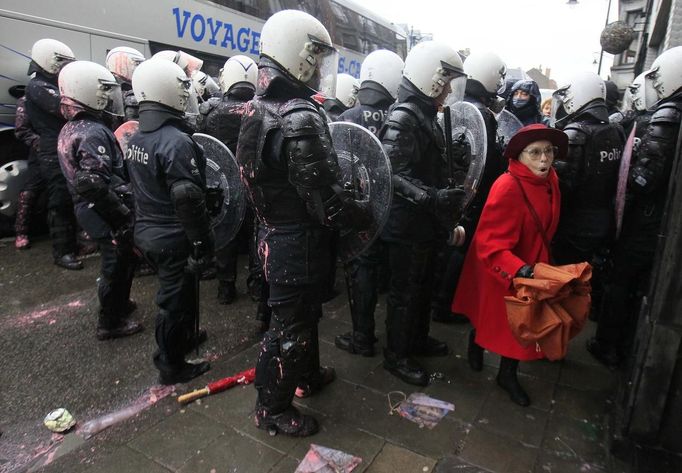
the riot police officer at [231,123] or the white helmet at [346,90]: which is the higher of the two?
the white helmet at [346,90]

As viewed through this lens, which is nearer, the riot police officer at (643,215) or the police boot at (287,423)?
the police boot at (287,423)

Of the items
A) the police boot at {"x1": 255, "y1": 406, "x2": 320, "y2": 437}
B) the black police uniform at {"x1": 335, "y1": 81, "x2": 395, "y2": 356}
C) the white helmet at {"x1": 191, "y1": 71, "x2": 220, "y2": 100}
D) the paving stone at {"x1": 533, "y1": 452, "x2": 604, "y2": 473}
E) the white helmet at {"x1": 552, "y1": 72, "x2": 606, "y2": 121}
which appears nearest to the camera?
the paving stone at {"x1": 533, "y1": 452, "x2": 604, "y2": 473}

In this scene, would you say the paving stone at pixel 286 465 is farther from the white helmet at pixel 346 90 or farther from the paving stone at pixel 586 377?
the white helmet at pixel 346 90

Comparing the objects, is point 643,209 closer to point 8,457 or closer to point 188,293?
point 188,293

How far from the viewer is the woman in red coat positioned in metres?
2.72

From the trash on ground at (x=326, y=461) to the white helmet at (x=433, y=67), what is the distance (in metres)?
2.21

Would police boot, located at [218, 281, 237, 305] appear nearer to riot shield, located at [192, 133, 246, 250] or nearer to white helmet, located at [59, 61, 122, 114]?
riot shield, located at [192, 133, 246, 250]

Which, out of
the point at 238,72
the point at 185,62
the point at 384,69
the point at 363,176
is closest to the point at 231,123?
the point at 238,72

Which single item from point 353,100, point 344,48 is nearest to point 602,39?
point 344,48

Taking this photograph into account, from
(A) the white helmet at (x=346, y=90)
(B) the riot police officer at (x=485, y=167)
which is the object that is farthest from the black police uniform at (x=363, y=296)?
(A) the white helmet at (x=346, y=90)

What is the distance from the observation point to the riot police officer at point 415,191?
2807 millimetres

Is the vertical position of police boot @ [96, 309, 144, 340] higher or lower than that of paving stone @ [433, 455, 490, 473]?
lower

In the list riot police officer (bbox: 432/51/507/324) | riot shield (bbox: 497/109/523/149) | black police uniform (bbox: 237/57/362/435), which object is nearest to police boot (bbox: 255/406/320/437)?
black police uniform (bbox: 237/57/362/435)

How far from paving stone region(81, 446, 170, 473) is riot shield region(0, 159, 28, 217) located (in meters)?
4.98
